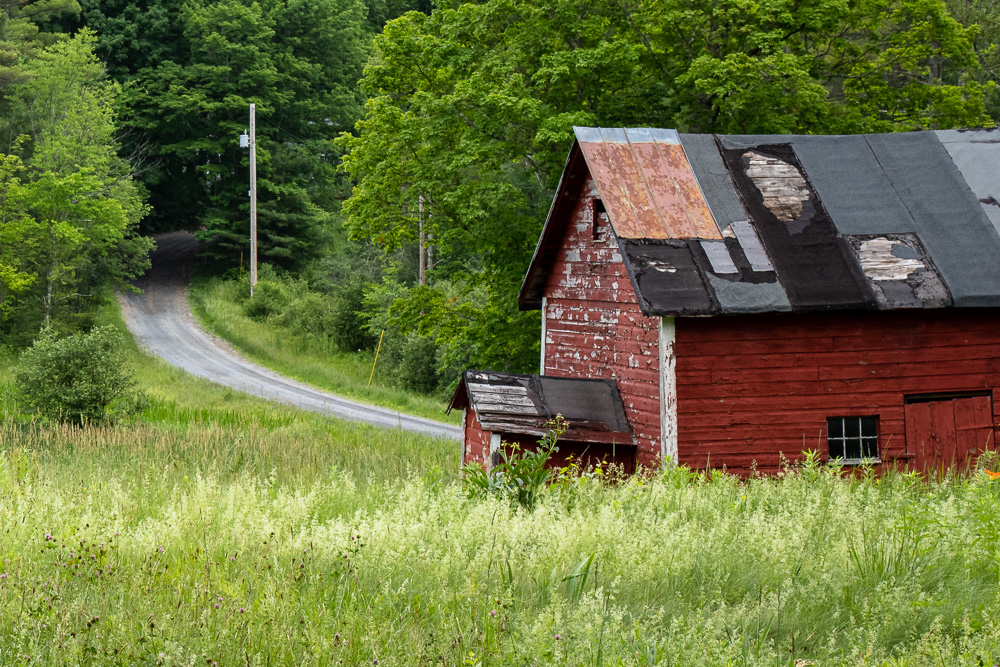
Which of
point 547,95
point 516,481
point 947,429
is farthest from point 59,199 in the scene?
point 516,481

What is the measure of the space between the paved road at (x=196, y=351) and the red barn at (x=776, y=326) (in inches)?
308

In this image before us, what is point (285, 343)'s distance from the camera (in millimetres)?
36719

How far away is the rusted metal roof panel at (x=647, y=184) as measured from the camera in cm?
1277

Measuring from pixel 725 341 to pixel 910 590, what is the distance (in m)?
7.90

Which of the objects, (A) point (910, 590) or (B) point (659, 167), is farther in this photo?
(B) point (659, 167)

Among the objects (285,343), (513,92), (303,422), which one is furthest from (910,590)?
(285,343)

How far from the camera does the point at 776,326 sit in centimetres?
1236

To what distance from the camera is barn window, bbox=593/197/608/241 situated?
14231 mm

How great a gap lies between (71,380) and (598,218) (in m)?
12.7

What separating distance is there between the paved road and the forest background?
2079 mm

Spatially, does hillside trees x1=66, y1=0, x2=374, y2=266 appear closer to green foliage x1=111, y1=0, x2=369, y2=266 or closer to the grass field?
green foliage x1=111, y1=0, x2=369, y2=266

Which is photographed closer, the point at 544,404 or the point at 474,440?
the point at 544,404

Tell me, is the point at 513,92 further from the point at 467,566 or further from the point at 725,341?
the point at 467,566

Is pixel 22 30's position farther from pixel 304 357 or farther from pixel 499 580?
Result: pixel 499 580
